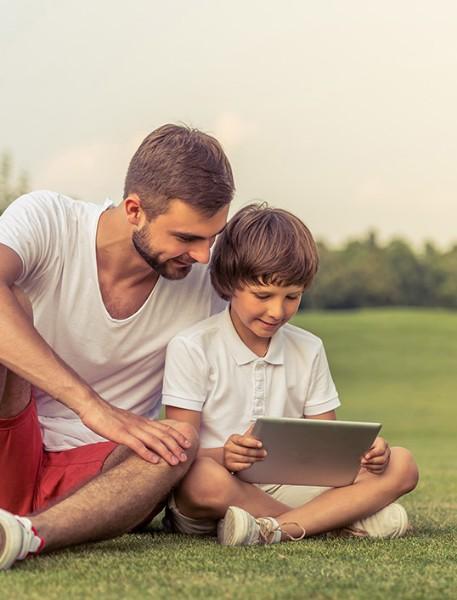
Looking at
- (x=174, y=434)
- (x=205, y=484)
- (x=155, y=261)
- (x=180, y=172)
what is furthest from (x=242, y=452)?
(x=180, y=172)

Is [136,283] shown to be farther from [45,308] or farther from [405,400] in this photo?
[405,400]

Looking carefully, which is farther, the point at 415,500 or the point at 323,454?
the point at 415,500

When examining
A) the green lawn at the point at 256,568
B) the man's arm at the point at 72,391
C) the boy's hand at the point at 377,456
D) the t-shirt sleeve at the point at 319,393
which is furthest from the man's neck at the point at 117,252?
the boy's hand at the point at 377,456

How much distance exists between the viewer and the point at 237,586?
105 inches

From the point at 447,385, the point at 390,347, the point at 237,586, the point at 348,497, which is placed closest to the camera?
the point at 237,586

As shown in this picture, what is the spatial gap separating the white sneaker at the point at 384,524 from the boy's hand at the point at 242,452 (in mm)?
555

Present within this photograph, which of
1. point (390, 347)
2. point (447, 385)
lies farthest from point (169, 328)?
point (390, 347)

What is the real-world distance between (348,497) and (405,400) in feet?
60.9

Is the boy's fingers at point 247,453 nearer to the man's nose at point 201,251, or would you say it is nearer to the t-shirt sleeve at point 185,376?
the t-shirt sleeve at point 185,376

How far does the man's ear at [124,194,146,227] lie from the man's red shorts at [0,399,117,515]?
0.77 m

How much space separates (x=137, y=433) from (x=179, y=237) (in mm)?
859

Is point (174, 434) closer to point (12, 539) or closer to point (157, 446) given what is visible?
point (157, 446)

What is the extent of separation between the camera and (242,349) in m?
4.02

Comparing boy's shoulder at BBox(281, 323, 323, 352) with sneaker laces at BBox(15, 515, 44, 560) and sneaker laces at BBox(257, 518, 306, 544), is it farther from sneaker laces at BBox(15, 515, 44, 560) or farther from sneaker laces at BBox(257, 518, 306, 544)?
sneaker laces at BBox(15, 515, 44, 560)
